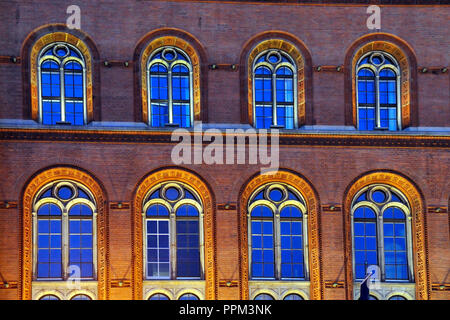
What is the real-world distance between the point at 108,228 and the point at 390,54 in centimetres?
963

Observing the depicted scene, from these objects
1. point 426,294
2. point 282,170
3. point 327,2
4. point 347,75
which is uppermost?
point 327,2

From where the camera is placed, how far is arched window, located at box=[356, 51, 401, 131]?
32.8 m

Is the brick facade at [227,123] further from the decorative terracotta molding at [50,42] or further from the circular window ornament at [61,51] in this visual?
the circular window ornament at [61,51]

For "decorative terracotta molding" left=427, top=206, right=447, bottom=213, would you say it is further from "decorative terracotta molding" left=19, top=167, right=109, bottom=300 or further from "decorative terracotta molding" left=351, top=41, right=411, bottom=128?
"decorative terracotta molding" left=19, top=167, right=109, bottom=300

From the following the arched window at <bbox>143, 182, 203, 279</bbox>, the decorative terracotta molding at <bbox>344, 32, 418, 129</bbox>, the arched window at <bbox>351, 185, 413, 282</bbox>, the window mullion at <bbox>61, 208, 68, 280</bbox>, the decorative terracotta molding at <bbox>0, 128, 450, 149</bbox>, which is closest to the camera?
the window mullion at <bbox>61, 208, 68, 280</bbox>

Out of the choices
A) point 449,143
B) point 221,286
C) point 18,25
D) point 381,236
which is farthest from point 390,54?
point 18,25

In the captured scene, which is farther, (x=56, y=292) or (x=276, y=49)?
(x=276, y=49)

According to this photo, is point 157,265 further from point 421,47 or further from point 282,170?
point 421,47

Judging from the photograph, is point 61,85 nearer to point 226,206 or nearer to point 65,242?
point 65,242

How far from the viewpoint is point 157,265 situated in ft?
103

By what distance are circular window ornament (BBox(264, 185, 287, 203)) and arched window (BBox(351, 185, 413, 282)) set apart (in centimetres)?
201

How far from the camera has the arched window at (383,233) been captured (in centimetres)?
3188

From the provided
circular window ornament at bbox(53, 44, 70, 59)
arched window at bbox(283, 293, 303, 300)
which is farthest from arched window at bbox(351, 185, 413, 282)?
circular window ornament at bbox(53, 44, 70, 59)

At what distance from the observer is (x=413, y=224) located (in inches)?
1266
